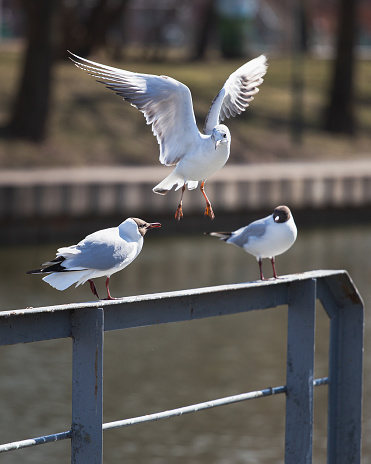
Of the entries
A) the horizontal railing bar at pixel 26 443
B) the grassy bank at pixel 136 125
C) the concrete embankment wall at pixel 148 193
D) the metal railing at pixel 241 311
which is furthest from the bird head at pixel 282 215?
the grassy bank at pixel 136 125

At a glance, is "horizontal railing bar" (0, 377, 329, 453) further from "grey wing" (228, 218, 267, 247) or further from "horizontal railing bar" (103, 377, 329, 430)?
"grey wing" (228, 218, 267, 247)

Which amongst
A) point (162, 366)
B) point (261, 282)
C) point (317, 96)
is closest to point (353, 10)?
point (317, 96)

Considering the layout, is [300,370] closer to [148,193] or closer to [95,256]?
[95,256]

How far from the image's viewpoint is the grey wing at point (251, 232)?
15.4ft

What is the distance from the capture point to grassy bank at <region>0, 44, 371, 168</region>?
781 inches

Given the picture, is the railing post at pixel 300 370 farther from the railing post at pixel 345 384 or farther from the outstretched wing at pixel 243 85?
the outstretched wing at pixel 243 85

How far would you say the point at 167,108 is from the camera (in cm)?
437

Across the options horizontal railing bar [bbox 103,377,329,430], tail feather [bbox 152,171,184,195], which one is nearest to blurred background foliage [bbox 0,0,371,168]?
tail feather [bbox 152,171,184,195]

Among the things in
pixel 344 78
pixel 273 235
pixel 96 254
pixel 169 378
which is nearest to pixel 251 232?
pixel 273 235

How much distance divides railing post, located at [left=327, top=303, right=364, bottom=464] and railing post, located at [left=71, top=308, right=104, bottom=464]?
1.47 meters

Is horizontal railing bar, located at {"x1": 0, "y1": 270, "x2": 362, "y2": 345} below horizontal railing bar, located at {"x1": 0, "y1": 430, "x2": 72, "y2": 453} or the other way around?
the other way around

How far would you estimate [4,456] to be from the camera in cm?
802

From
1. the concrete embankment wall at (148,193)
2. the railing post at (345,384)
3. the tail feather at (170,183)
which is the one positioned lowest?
the concrete embankment wall at (148,193)

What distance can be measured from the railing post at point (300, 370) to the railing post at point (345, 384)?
29cm
